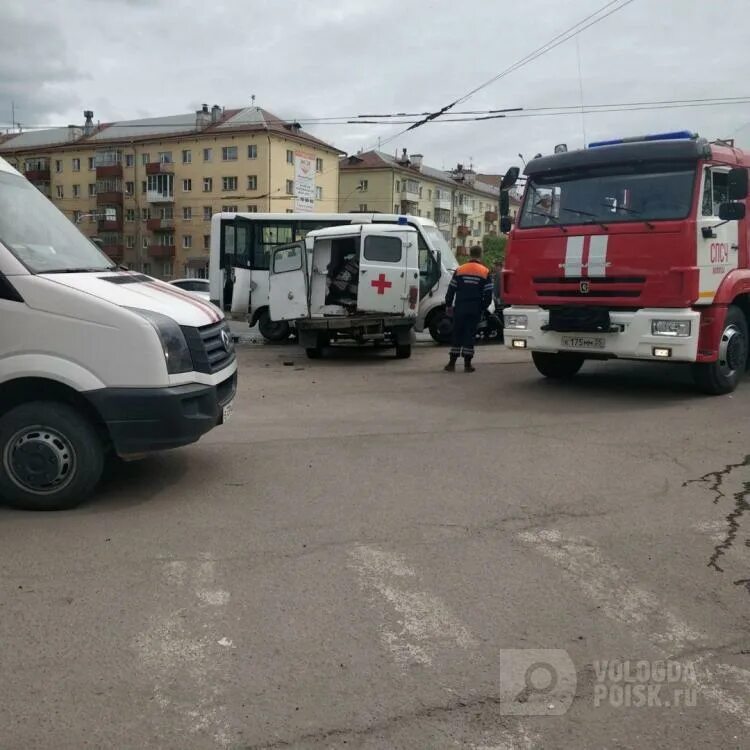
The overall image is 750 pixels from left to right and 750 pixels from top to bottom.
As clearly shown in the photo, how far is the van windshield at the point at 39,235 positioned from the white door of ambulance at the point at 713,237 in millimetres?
6344

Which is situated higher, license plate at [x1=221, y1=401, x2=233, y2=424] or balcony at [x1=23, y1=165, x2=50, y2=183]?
balcony at [x1=23, y1=165, x2=50, y2=183]

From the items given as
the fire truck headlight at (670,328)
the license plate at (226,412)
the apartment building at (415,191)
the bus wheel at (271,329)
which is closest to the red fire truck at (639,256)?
the fire truck headlight at (670,328)

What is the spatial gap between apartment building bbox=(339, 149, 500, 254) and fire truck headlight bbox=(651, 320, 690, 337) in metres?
60.8

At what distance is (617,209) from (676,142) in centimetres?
96

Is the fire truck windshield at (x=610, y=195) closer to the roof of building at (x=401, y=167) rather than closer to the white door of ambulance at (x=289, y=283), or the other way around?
the white door of ambulance at (x=289, y=283)

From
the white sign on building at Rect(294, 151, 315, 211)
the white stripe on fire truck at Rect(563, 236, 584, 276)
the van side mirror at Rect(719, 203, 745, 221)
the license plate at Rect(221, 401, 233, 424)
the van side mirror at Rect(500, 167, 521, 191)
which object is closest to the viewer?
the license plate at Rect(221, 401, 233, 424)

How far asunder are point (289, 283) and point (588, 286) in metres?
6.83

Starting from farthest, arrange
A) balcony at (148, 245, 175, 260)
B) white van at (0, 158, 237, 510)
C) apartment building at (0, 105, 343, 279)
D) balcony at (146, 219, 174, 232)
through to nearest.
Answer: balcony at (148, 245, 175, 260) → balcony at (146, 219, 174, 232) → apartment building at (0, 105, 343, 279) → white van at (0, 158, 237, 510)

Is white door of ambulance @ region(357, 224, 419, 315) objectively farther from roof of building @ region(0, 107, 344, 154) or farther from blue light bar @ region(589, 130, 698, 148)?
roof of building @ region(0, 107, 344, 154)

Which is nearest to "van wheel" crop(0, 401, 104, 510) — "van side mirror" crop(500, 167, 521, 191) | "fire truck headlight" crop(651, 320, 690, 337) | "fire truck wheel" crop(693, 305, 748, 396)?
"fire truck headlight" crop(651, 320, 690, 337)

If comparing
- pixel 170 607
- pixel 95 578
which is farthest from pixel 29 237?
pixel 170 607

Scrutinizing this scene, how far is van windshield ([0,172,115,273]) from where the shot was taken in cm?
517

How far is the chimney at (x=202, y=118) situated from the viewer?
69.0 m

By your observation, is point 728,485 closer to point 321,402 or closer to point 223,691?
point 223,691
